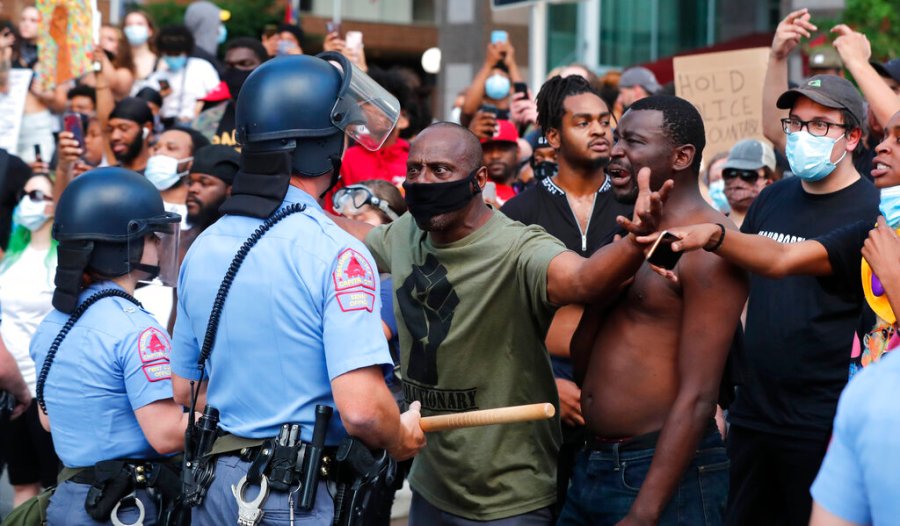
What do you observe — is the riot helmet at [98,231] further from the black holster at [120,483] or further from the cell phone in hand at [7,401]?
the cell phone in hand at [7,401]

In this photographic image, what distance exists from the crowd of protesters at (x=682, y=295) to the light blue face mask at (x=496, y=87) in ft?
4.62

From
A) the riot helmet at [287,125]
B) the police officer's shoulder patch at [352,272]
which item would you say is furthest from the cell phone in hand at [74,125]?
the police officer's shoulder patch at [352,272]

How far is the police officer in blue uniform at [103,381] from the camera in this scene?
446 centimetres

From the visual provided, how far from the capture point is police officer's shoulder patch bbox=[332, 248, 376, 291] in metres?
3.68

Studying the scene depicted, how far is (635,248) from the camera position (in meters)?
3.83

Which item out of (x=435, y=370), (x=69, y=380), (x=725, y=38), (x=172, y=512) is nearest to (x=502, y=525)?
(x=435, y=370)

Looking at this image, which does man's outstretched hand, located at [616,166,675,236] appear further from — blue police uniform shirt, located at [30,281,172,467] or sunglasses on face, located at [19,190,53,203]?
sunglasses on face, located at [19,190,53,203]

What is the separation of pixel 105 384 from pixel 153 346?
0.22 metres

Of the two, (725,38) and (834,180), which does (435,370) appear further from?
(725,38)

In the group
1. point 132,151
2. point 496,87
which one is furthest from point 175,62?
point 496,87

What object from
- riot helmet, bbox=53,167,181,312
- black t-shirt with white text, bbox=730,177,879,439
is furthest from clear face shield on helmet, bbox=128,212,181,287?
black t-shirt with white text, bbox=730,177,879,439

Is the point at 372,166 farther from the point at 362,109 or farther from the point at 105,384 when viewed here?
the point at 362,109

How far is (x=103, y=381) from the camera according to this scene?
4.47 metres

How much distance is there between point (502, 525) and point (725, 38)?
2635 cm
